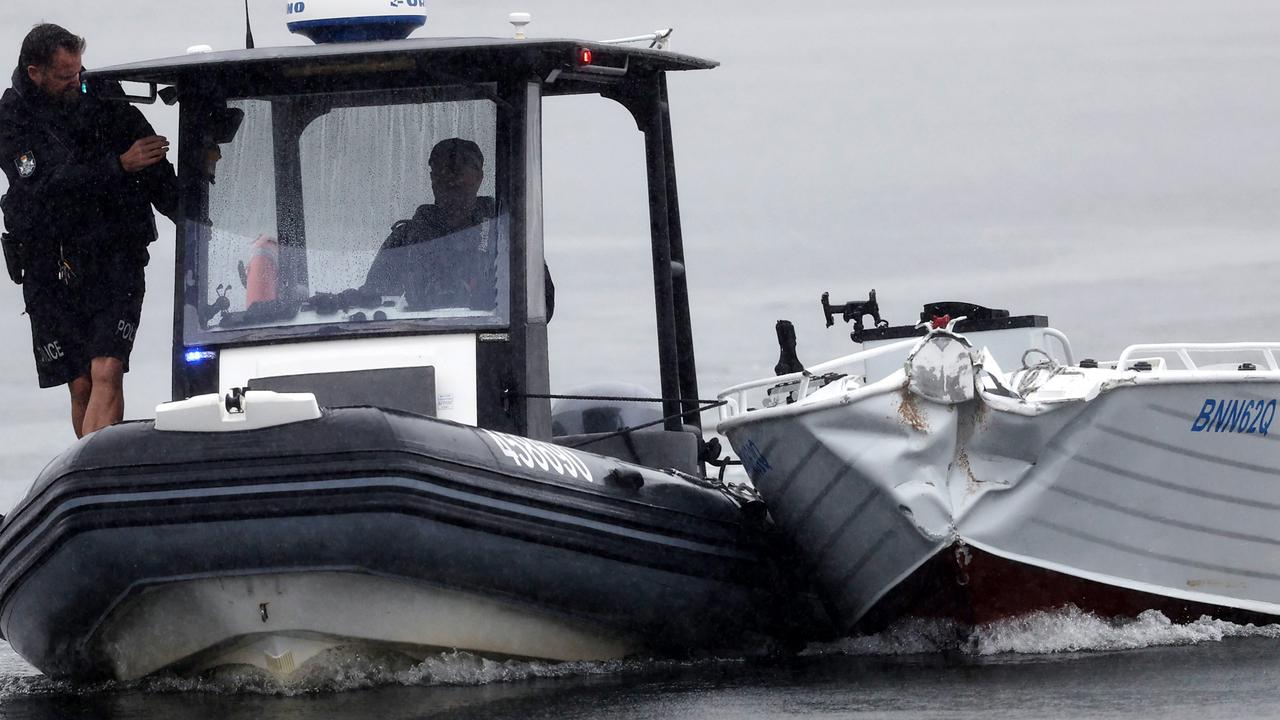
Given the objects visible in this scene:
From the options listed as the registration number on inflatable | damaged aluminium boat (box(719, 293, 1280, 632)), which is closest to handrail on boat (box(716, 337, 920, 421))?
damaged aluminium boat (box(719, 293, 1280, 632))

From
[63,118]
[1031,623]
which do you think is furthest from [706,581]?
[63,118]

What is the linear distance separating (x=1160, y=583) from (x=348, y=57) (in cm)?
393

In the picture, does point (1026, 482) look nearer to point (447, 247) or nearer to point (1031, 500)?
point (1031, 500)

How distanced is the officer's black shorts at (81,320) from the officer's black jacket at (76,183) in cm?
8

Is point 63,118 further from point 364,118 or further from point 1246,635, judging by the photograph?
point 1246,635

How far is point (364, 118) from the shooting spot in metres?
9.50

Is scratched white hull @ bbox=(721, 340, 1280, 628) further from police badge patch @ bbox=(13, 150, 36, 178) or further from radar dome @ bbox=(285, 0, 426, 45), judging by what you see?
police badge patch @ bbox=(13, 150, 36, 178)

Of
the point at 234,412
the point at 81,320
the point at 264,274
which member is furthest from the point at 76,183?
the point at 234,412

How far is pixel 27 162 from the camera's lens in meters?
9.60

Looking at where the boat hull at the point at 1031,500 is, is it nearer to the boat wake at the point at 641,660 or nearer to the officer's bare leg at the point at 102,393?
the boat wake at the point at 641,660

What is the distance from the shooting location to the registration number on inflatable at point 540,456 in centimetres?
861

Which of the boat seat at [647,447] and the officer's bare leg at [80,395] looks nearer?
the officer's bare leg at [80,395]

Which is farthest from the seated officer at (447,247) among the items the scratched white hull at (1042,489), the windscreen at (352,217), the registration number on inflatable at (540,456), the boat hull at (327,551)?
the scratched white hull at (1042,489)

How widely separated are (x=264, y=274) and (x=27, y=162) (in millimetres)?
1125
